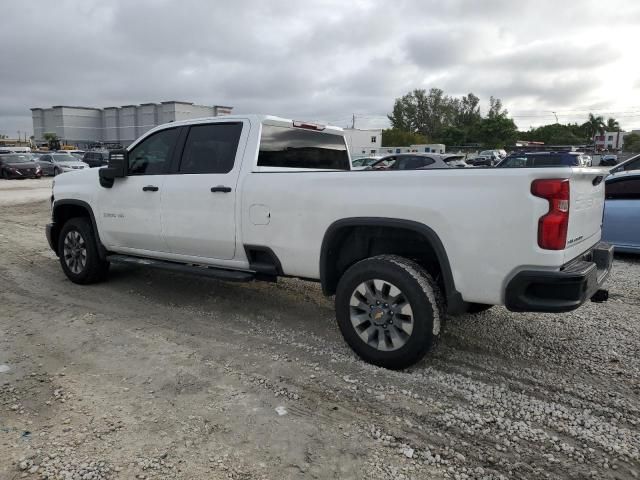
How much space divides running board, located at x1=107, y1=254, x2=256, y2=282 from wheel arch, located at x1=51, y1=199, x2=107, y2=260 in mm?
239

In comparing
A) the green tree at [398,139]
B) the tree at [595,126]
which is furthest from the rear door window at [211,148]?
the tree at [595,126]

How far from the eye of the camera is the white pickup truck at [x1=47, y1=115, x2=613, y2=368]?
3.14 m

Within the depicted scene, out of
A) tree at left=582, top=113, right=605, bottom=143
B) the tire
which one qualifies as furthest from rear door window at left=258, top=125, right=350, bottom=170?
tree at left=582, top=113, right=605, bottom=143

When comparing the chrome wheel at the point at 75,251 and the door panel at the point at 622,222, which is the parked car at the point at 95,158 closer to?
the chrome wheel at the point at 75,251

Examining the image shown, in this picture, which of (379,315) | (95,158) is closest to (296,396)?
(379,315)

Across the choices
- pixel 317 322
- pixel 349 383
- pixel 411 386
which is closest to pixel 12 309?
pixel 317 322

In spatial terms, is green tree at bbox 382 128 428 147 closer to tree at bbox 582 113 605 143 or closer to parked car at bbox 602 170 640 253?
tree at bbox 582 113 605 143

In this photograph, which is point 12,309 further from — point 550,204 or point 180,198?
point 550,204

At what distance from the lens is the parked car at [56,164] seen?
1145 inches

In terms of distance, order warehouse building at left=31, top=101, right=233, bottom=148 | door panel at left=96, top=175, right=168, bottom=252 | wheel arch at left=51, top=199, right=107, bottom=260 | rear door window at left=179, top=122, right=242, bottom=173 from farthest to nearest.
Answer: warehouse building at left=31, top=101, right=233, bottom=148, wheel arch at left=51, top=199, right=107, bottom=260, door panel at left=96, top=175, right=168, bottom=252, rear door window at left=179, top=122, right=242, bottom=173

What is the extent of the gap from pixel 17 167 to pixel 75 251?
25.4m

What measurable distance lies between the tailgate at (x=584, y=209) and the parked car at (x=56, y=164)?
29361 millimetres

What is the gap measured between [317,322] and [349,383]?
1344 mm

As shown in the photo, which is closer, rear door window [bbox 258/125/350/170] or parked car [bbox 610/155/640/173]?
rear door window [bbox 258/125/350/170]
